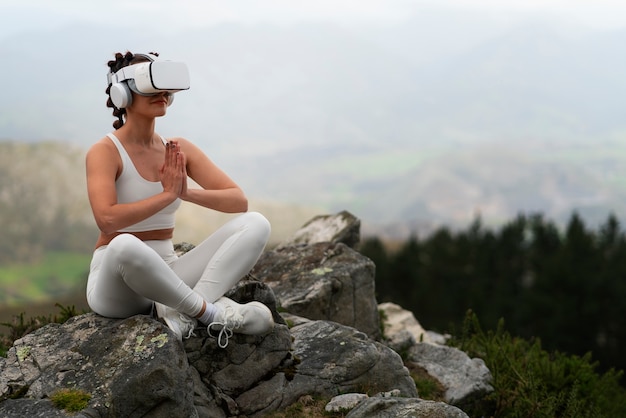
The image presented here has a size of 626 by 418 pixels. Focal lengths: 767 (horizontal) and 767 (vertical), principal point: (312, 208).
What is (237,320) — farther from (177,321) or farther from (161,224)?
(161,224)

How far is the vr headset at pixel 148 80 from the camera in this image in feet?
26.5

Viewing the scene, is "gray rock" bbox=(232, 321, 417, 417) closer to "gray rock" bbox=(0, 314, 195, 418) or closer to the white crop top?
"gray rock" bbox=(0, 314, 195, 418)

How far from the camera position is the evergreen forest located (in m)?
47.7

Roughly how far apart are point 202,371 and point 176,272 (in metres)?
1.15

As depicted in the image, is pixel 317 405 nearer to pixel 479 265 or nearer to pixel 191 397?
pixel 191 397


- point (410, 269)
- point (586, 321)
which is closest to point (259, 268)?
point (586, 321)

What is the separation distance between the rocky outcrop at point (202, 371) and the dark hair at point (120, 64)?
2210 millimetres

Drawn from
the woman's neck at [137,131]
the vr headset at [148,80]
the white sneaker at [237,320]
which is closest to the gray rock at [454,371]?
the white sneaker at [237,320]

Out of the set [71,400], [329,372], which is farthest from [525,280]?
[71,400]

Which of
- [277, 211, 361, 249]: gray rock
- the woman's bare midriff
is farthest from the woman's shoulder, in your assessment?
[277, 211, 361, 249]: gray rock

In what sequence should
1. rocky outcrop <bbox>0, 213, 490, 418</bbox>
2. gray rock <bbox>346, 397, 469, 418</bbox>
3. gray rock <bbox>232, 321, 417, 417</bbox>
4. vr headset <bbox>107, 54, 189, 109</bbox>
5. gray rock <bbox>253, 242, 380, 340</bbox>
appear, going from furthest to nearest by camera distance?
gray rock <bbox>253, 242, 380, 340</bbox> → gray rock <bbox>232, 321, 417, 417</bbox> → vr headset <bbox>107, 54, 189, 109</bbox> → gray rock <bbox>346, 397, 469, 418</bbox> → rocky outcrop <bbox>0, 213, 490, 418</bbox>

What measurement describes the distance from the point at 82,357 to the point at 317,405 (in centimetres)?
265

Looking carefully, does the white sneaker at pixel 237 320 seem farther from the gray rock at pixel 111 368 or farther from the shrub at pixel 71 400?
the shrub at pixel 71 400

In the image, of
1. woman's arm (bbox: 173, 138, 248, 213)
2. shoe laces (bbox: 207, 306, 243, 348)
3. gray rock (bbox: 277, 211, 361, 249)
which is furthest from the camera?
gray rock (bbox: 277, 211, 361, 249)
